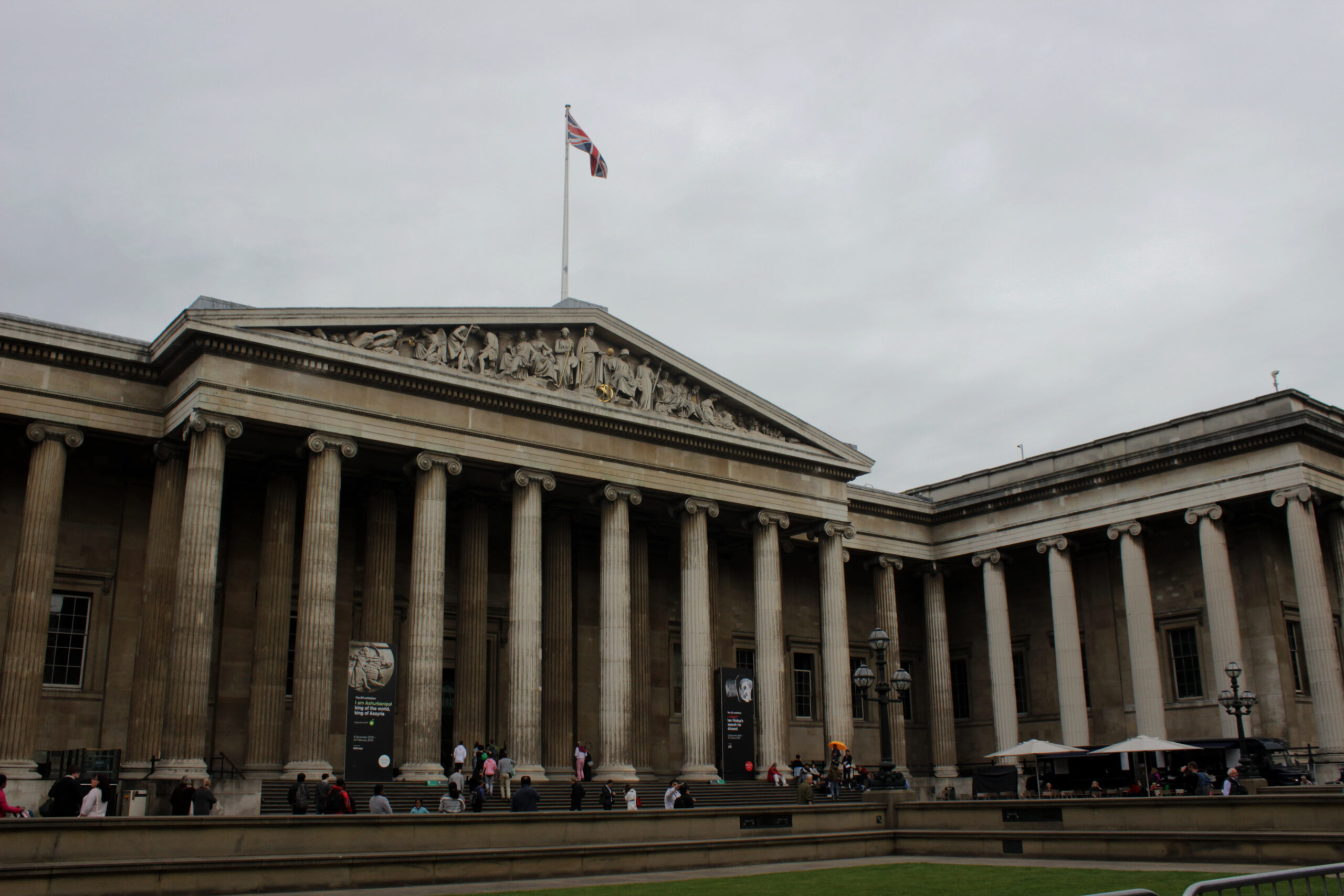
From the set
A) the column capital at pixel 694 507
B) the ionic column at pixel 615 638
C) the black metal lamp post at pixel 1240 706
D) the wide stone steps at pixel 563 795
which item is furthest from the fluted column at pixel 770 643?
the black metal lamp post at pixel 1240 706

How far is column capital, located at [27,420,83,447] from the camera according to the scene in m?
27.2

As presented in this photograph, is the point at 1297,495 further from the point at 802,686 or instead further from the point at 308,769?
the point at 308,769

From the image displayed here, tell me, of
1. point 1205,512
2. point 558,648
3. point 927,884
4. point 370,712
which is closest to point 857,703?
point 1205,512

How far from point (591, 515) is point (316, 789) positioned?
15241 mm

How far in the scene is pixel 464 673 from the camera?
107 ft

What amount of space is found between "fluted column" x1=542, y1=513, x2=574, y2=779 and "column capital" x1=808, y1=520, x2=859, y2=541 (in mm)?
9005

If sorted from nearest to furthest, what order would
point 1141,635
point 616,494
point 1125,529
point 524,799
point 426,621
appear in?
point 524,799
point 426,621
point 616,494
point 1141,635
point 1125,529

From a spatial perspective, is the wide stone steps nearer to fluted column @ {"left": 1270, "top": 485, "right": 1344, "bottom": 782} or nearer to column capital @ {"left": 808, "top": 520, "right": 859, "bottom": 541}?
column capital @ {"left": 808, "top": 520, "right": 859, "bottom": 541}

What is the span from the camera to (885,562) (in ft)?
146

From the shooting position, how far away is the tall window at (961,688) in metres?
47.1

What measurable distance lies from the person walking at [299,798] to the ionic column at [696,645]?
1280 cm

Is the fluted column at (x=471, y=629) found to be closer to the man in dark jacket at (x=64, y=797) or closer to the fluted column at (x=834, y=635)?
the fluted column at (x=834, y=635)

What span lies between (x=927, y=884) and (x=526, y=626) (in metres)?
16.6

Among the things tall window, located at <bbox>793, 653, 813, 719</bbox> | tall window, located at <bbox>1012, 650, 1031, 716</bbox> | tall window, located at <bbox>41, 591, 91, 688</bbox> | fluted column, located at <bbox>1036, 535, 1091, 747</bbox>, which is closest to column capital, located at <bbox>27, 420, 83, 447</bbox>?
tall window, located at <bbox>41, 591, 91, 688</bbox>
